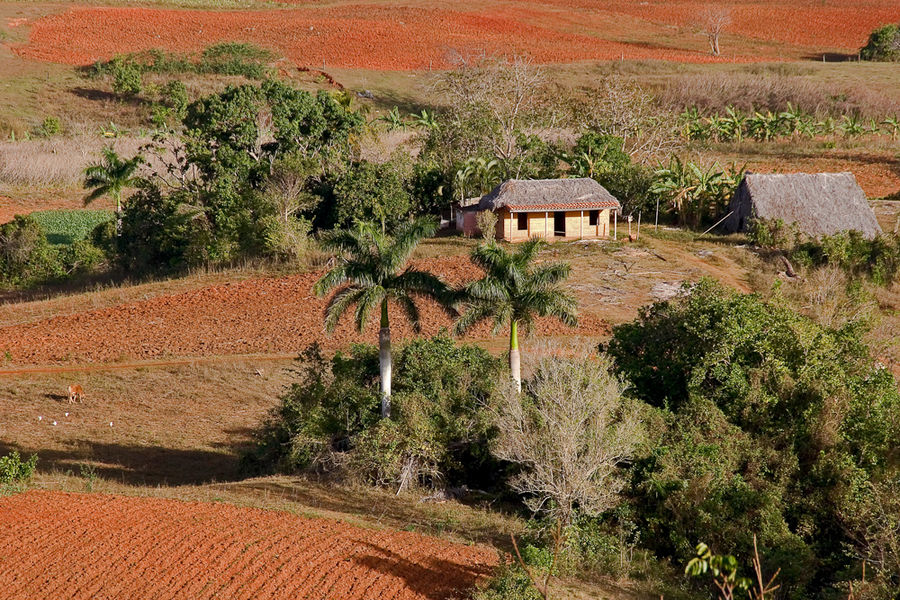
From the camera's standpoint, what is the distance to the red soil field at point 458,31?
8606 cm

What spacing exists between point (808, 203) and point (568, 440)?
26.1m

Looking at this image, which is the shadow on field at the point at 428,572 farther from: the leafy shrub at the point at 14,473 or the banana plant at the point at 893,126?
the banana plant at the point at 893,126

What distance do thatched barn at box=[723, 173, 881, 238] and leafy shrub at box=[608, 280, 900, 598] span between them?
1719cm

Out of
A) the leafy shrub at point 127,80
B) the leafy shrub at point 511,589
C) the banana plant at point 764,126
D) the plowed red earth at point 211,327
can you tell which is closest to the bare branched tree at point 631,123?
the banana plant at point 764,126

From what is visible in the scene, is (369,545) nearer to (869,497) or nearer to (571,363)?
(571,363)

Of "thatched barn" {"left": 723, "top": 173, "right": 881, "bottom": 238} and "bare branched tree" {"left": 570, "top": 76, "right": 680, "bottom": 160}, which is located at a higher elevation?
"bare branched tree" {"left": 570, "top": 76, "right": 680, "bottom": 160}

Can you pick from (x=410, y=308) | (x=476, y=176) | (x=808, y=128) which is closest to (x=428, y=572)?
(x=410, y=308)

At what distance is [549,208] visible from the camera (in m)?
40.2

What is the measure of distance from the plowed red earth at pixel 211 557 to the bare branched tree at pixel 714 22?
3066 inches

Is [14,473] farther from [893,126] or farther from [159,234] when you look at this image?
[893,126]

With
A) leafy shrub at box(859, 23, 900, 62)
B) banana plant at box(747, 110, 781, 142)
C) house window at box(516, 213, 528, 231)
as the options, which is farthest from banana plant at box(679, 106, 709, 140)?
leafy shrub at box(859, 23, 900, 62)

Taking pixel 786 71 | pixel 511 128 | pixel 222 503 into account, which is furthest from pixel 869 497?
pixel 786 71

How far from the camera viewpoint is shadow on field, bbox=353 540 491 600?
16.6 metres

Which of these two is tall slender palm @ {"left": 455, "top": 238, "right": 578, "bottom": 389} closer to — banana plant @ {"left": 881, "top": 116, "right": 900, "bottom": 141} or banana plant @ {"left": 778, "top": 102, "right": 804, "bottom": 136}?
banana plant @ {"left": 778, "top": 102, "right": 804, "bottom": 136}
